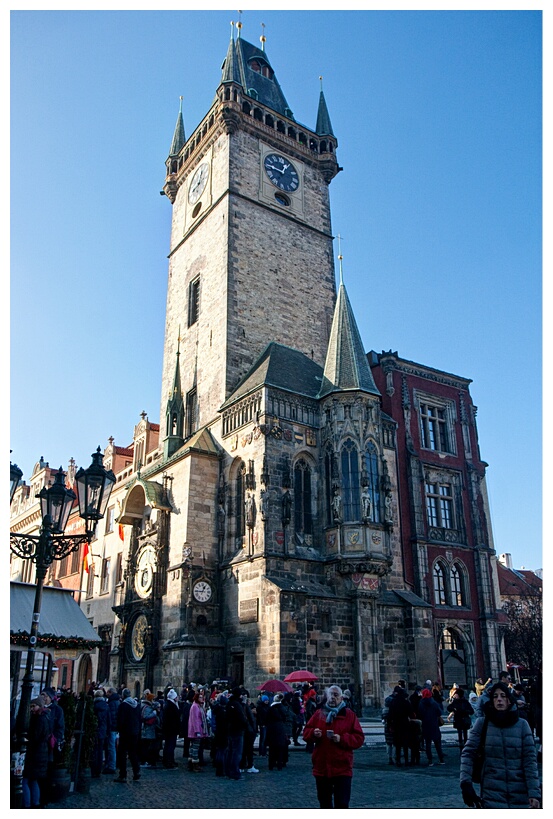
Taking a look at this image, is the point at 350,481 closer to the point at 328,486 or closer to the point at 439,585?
the point at 328,486

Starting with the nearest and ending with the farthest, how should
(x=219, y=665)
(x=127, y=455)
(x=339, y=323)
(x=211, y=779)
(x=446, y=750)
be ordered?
1. (x=211, y=779)
2. (x=446, y=750)
3. (x=219, y=665)
4. (x=339, y=323)
5. (x=127, y=455)

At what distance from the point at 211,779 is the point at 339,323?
63.2 feet

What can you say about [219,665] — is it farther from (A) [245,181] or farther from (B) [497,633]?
(A) [245,181]

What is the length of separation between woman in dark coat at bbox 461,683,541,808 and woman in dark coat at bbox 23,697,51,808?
555 cm

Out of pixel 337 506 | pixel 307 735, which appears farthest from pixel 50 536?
pixel 337 506

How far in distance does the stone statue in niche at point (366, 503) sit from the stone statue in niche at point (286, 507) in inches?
101

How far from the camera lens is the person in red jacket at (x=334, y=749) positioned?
635cm

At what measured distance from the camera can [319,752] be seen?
6508 mm

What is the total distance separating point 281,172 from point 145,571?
21.4 m

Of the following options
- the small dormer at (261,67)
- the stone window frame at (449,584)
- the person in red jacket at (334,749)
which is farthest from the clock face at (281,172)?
the person in red jacket at (334,749)

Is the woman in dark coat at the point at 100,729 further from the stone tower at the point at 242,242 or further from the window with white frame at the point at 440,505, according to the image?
the window with white frame at the point at 440,505

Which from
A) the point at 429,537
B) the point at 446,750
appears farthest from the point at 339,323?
the point at 446,750

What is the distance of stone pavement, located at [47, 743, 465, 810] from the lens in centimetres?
909

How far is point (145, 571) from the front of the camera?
2722 centimetres
